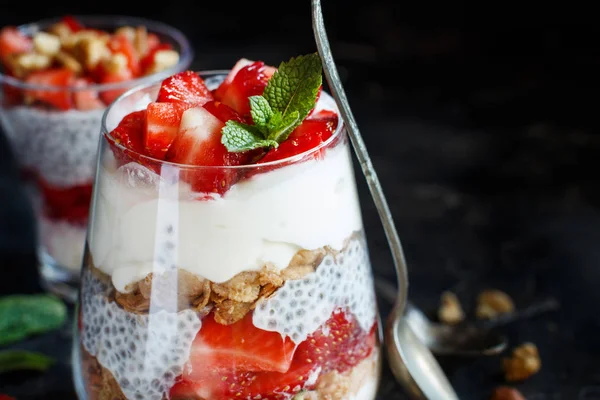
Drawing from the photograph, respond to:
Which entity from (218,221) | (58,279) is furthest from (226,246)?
(58,279)

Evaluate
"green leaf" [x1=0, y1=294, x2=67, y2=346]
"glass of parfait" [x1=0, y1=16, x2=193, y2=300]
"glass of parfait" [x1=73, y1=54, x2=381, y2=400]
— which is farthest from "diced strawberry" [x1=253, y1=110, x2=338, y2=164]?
"green leaf" [x1=0, y1=294, x2=67, y2=346]

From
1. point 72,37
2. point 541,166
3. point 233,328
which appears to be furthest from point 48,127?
point 541,166

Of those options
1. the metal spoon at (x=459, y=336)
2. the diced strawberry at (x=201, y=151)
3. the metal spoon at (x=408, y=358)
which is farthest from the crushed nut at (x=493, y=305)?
the diced strawberry at (x=201, y=151)

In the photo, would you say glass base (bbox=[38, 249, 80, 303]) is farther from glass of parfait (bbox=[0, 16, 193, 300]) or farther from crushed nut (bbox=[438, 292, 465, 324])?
crushed nut (bbox=[438, 292, 465, 324])

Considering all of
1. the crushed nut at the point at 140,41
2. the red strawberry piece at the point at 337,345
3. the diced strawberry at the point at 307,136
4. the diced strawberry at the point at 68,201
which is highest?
the diced strawberry at the point at 307,136

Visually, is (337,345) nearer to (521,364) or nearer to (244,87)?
(244,87)

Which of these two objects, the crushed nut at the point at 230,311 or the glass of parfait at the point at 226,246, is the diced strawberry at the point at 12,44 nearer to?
the glass of parfait at the point at 226,246

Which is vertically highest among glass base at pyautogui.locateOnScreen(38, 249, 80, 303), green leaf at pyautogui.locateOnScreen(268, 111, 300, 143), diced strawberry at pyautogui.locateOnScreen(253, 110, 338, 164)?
green leaf at pyautogui.locateOnScreen(268, 111, 300, 143)
